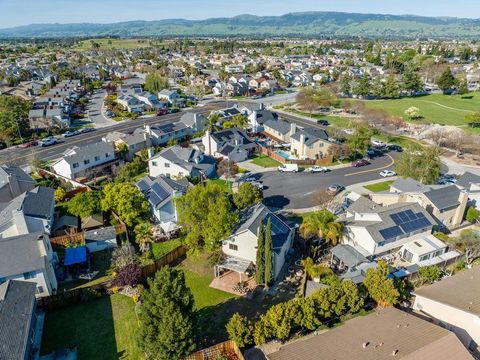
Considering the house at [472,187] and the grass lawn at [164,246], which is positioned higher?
→ the house at [472,187]

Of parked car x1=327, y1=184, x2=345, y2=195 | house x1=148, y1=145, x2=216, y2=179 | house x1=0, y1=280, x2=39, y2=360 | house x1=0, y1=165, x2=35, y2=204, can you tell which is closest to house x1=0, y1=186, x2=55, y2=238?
house x1=0, y1=165, x2=35, y2=204

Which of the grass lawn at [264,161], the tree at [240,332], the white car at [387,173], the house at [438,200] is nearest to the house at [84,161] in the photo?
the grass lawn at [264,161]

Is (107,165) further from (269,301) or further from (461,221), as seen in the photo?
(461,221)

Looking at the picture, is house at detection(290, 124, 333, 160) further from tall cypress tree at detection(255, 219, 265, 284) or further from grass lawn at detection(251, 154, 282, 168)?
tall cypress tree at detection(255, 219, 265, 284)

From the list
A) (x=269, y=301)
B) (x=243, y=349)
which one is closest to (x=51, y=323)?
(x=243, y=349)

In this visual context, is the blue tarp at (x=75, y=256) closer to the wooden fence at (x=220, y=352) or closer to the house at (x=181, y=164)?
the wooden fence at (x=220, y=352)

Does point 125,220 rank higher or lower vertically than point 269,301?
higher

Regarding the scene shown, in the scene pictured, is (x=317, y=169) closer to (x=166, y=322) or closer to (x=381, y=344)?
(x=381, y=344)
